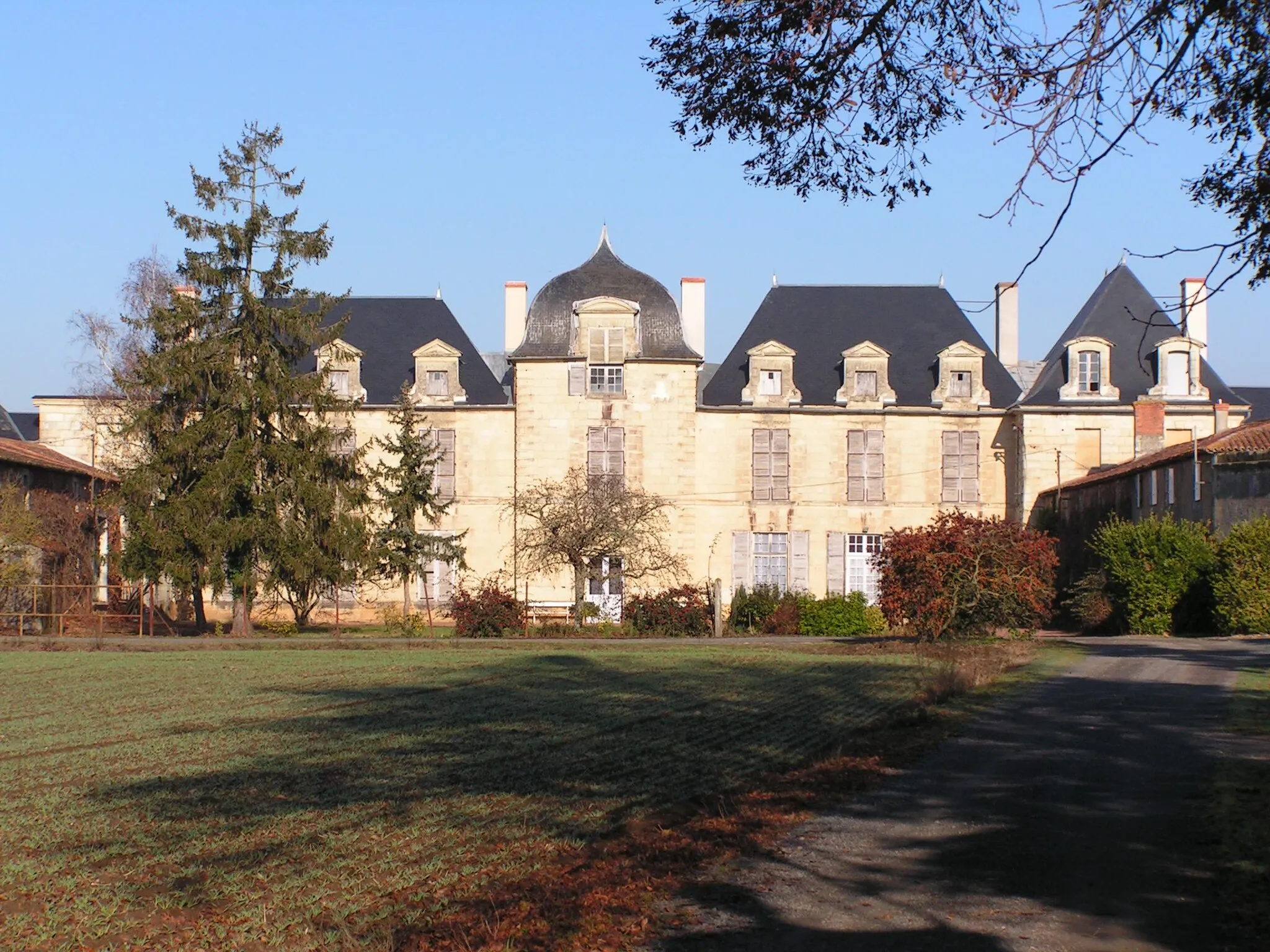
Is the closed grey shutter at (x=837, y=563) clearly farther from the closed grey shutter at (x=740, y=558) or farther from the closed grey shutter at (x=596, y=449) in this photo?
the closed grey shutter at (x=596, y=449)

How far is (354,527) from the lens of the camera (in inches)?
1420

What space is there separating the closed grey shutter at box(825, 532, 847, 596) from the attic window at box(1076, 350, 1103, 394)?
329 inches

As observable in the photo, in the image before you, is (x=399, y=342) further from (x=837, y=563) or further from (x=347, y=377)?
(x=837, y=563)

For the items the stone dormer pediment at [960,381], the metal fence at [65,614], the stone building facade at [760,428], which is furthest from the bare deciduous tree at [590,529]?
the metal fence at [65,614]

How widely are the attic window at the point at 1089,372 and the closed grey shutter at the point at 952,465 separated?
393 centimetres

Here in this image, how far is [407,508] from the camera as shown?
1494 inches

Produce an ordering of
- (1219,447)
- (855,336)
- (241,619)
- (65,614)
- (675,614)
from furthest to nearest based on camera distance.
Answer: (855,336) < (675,614) < (241,619) < (65,614) < (1219,447)

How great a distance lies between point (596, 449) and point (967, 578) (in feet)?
60.5

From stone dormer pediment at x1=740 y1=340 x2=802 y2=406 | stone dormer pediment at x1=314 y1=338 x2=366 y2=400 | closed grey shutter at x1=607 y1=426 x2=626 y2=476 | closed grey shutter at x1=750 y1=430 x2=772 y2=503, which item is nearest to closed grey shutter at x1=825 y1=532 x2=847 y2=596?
closed grey shutter at x1=750 y1=430 x2=772 y2=503

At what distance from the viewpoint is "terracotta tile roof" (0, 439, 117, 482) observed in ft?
126

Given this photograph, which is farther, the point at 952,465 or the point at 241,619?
the point at 952,465

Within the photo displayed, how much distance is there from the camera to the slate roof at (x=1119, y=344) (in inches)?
1711

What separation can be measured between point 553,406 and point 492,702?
1008 inches

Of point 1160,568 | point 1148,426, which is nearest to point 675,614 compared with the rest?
point 1160,568
